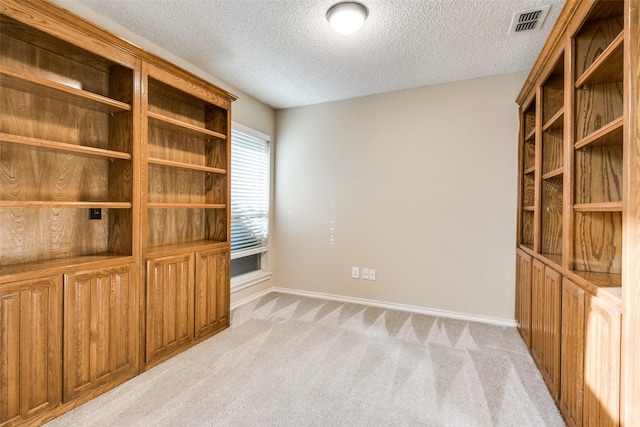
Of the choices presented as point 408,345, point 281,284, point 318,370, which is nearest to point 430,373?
point 408,345

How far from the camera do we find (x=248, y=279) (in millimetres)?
4008

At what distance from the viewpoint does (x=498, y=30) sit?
242 centimetres

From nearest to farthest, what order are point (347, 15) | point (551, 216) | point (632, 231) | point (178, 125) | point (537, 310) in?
point (632, 231), point (347, 15), point (537, 310), point (551, 216), point (178, 125)

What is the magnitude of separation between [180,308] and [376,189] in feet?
Result: 8.18

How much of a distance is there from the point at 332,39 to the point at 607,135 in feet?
6.49

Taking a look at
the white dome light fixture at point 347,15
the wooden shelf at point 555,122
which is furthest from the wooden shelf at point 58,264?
the wooden shelf at point 555,122

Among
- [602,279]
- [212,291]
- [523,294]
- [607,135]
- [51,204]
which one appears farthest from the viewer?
[212,291]

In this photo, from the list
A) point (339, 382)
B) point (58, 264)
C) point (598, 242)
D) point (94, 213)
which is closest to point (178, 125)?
point (94, 213)

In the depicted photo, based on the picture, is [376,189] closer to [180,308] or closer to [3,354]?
[180,308]

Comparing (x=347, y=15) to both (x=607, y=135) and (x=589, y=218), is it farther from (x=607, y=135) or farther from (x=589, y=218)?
(x=589, y=218)

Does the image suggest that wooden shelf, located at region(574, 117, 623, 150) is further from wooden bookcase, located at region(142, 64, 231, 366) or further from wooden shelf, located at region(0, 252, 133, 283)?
wooden shelf, located at region(0, 252, 133, 283)

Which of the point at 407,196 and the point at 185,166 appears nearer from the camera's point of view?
the point at 185,166

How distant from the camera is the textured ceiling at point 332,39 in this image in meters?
2.17

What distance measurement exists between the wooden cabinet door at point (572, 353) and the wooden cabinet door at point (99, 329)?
274cm
